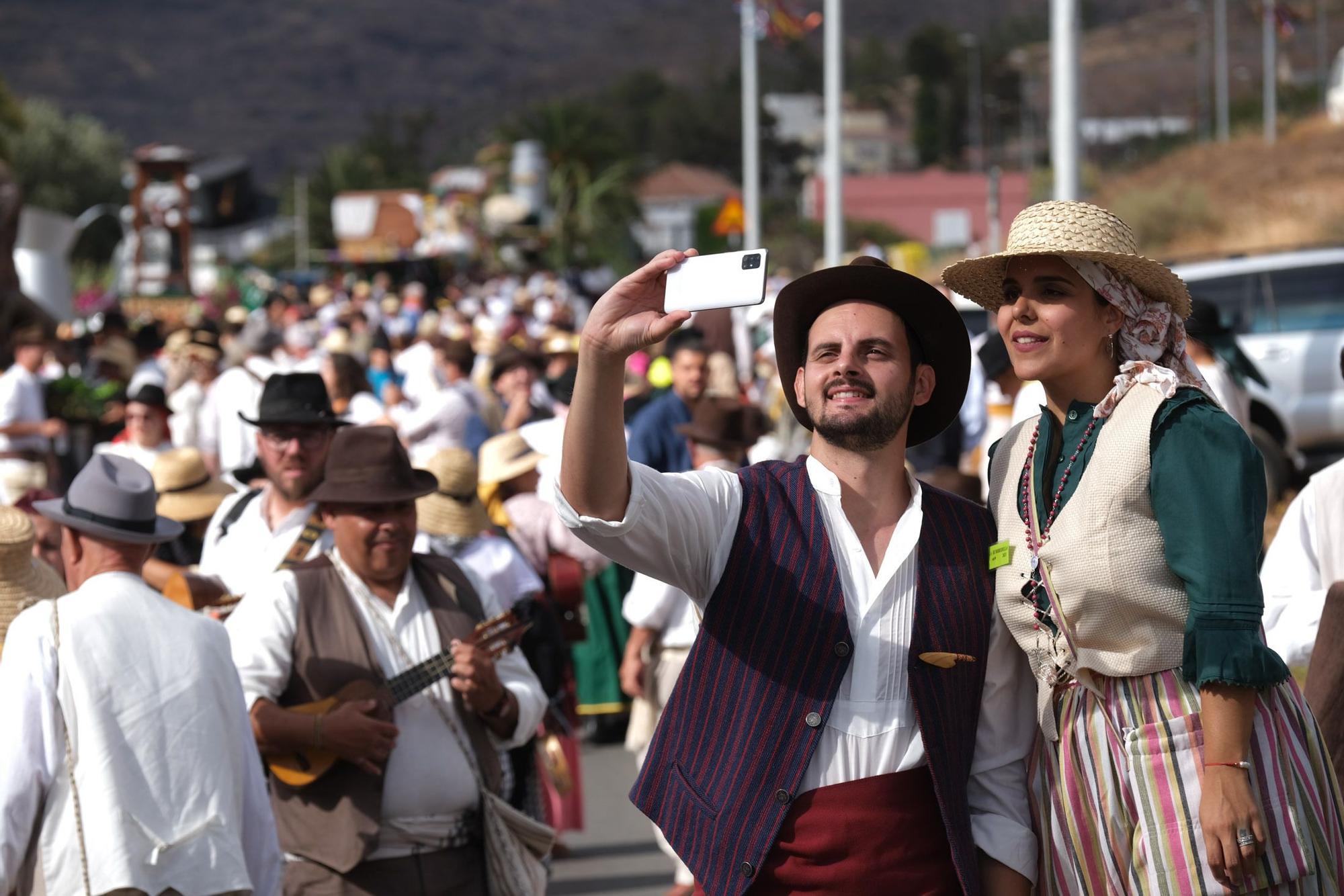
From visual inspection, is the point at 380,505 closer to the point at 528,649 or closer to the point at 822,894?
the point at 528,649

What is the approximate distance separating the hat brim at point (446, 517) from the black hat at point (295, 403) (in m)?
0.49

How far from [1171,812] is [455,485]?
13.1 feet

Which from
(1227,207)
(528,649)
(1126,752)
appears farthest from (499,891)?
(1227,207)

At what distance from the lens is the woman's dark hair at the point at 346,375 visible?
34.4 feet

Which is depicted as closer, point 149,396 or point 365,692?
point 365,692

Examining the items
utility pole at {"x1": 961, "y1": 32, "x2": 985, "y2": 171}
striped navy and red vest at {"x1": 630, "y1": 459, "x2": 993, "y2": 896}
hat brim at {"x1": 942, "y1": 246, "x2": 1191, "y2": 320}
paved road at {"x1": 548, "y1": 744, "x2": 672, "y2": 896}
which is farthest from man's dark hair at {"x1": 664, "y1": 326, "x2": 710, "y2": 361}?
utility pole at {"x1": 961, "y1": 32, "x2": 985, "y2": 171}

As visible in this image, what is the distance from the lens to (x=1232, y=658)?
119 inches

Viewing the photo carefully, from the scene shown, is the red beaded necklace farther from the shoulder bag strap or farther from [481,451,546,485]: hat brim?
[481,451,546,485]: hat brim

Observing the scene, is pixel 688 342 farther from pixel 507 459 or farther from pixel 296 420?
pixel 296 420

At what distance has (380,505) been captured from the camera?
4.97m

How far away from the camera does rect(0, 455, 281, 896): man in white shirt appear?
393 cm

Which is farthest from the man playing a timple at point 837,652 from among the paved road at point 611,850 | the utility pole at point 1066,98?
the utility pole at point 1066,98

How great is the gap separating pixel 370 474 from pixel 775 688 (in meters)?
2.00

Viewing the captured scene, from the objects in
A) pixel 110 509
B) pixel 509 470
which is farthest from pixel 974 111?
pixel 110 509
